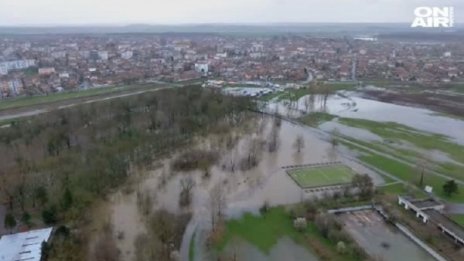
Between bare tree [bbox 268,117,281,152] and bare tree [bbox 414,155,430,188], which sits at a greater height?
bare tree [bbox 268,117,281,152]

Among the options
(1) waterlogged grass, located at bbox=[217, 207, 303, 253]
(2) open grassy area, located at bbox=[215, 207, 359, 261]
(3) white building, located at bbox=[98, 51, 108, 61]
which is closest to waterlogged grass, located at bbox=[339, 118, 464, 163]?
(2) open grassy area, located at bbox=[215, 207, 359, 261]

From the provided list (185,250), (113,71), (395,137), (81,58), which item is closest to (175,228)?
(185,250)

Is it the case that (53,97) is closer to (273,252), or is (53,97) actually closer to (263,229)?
(263,229)

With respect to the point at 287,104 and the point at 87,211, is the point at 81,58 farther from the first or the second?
the point at 87,211

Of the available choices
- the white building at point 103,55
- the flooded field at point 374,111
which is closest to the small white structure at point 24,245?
the flooded field at point 374,111

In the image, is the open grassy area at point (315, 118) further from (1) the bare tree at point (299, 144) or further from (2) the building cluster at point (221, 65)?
(2) the building cluster at point (221, 65)

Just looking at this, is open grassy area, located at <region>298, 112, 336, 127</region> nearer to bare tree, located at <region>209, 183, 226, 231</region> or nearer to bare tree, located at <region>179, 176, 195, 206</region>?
bare tree, located at <region>209, 183, 226, 231</region>
